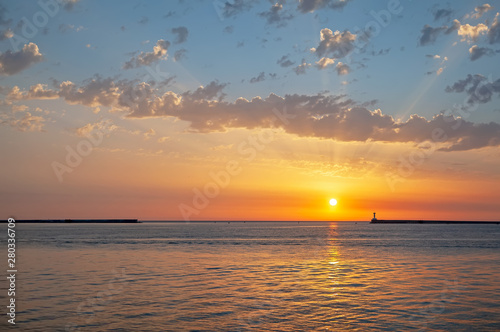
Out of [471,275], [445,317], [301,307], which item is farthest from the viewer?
[471,275]

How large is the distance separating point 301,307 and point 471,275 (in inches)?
1006

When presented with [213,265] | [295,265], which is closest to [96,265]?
[213,265]

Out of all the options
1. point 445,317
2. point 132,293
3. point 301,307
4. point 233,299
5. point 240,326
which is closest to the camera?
point 240,326

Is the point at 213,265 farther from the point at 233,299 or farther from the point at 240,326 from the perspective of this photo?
the point at 240,326

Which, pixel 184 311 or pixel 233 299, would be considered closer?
pixel 184 311

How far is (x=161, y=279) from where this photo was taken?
40.9m

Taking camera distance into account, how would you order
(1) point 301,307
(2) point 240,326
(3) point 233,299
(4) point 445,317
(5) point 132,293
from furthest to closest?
(5) point 132,293 < (3) point 233,299 < (1) point 301,307 < (4) point 445,317 < (2) point 240,326

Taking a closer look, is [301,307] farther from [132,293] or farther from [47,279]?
[47,279]

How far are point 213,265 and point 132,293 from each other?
2126cm

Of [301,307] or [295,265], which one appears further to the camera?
[295,265]

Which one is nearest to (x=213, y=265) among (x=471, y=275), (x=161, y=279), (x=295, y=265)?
(x=295, y=265)

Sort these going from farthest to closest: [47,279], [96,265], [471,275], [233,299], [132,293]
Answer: [96,265], [471,275], [47,279], [132,293], [233,299]

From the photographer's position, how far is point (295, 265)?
2136 inches

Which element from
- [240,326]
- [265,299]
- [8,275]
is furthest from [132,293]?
[8,275]
